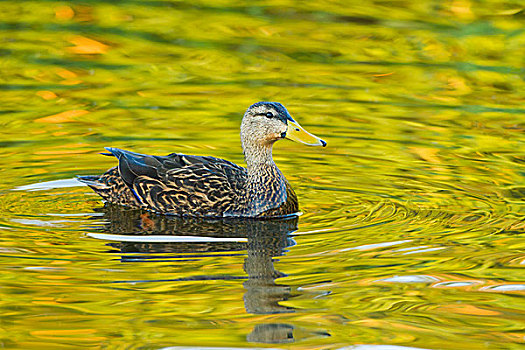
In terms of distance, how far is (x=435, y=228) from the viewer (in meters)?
9.38

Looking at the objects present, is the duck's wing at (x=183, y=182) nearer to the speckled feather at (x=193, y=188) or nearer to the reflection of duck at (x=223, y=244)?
the speckled feather at (x=193, y=188)

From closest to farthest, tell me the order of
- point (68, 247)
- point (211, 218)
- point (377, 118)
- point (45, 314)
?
point (45, 314)
point (68, 247)
point (211, 218)
point (377, 118)

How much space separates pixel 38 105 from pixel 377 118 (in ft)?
15.0

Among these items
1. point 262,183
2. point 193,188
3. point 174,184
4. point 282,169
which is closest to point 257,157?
point 262,183

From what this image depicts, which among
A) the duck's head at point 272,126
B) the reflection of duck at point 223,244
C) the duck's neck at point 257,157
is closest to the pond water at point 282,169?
the reflection of duck at point 223,244

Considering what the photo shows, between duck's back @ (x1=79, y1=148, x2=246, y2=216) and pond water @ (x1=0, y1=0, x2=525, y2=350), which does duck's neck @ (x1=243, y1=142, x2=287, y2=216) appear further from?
pond water @ (x1=0, y1=0, x2=525, y2=350)

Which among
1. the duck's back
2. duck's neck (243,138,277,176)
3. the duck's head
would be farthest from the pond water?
the duck's head

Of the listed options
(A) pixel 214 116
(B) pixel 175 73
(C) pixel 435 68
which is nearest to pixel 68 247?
(A) pixel 214 116

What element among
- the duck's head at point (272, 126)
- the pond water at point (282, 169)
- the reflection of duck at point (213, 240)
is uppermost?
the duck's head at point (272, 126)

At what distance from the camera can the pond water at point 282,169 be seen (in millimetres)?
7203

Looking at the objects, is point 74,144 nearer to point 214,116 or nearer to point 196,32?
point 214,116

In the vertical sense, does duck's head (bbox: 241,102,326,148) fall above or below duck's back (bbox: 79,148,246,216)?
above

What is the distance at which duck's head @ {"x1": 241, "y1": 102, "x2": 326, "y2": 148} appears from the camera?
32.8 feet

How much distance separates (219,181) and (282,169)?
5.69 feet
